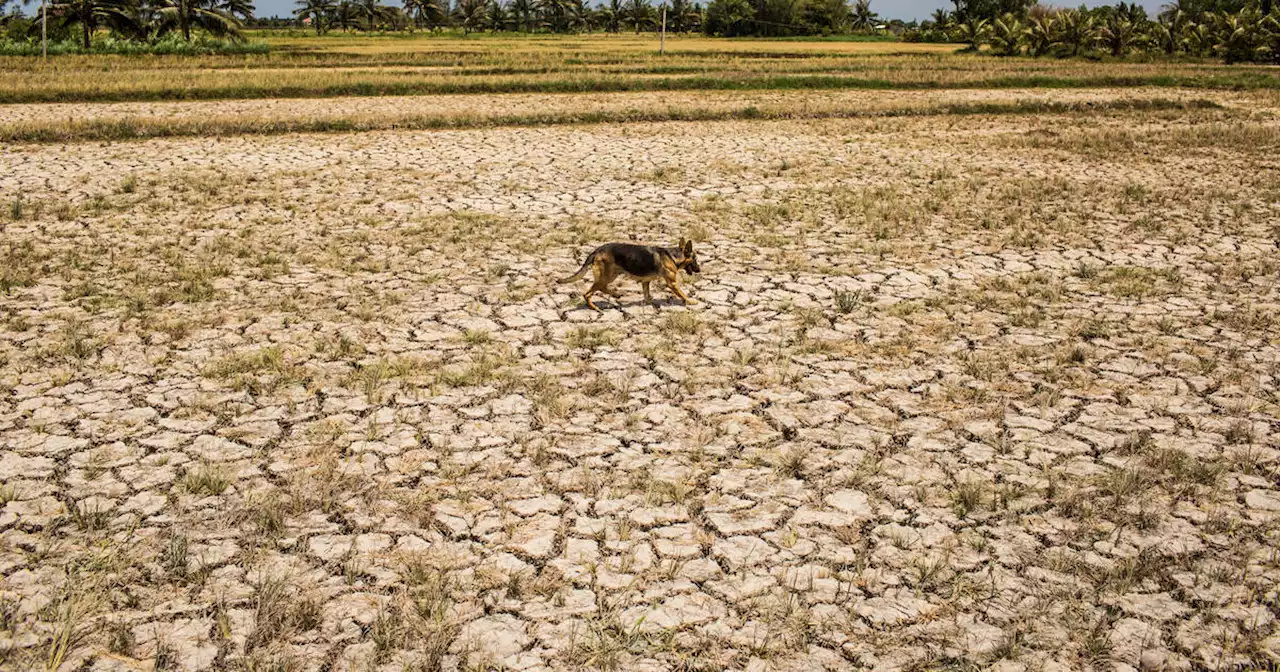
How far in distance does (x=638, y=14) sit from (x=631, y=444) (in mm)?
114353

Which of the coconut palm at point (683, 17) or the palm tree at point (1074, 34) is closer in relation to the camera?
the palm tree at point (1074, 34)

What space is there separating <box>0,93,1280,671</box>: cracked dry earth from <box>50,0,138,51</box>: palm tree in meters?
40.0

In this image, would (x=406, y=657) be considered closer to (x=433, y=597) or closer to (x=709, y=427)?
(x=433, y=597)

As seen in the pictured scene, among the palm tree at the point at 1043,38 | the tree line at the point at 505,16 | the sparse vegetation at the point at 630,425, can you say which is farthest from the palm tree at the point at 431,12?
the sparse vegetation at the point at 630,425

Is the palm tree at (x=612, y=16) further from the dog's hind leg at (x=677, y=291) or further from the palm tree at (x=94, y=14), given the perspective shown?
the dog's hind leg at (x=677, y=291)

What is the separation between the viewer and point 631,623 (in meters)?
3.94

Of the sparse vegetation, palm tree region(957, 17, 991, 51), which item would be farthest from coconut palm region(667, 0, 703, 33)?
the sparse vegetation

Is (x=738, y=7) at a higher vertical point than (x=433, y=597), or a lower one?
higher

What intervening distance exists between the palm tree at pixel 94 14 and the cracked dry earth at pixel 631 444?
4002cm

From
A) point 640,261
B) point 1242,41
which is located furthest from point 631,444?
point 1242,41

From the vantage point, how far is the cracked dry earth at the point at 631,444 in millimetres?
3908

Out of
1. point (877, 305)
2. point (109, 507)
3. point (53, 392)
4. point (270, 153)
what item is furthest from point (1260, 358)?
point (270, 153)

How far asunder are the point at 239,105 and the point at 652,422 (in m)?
19.7

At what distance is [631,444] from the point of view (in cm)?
558
